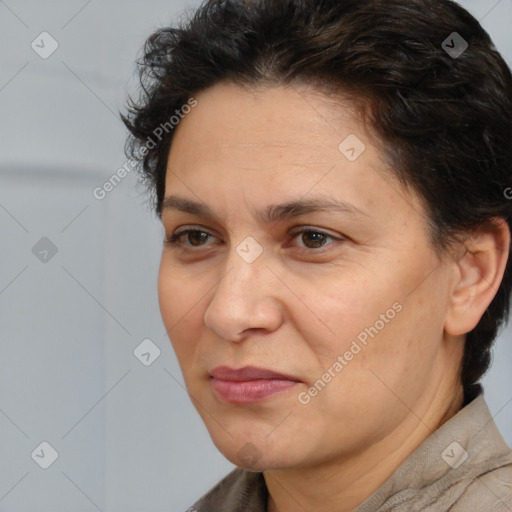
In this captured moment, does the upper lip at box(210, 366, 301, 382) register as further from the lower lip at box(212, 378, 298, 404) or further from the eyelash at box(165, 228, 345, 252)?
the eyelash at box(165, 228, 345, 252)

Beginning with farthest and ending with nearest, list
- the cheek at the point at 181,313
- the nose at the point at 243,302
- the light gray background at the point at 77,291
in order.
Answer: the light gray background at the point at 77,291 < the cheek at the point at 181,313 < the nose at the point at 243,302

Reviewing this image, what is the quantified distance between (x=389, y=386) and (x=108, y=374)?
1072mm

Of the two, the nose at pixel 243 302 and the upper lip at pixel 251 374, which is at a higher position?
the nose at pixel 243 302

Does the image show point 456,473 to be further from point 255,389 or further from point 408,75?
point 408,75

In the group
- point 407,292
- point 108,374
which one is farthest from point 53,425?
point 407,292

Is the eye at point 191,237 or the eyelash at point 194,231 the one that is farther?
the eye at point 191,237

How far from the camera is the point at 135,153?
1.56m

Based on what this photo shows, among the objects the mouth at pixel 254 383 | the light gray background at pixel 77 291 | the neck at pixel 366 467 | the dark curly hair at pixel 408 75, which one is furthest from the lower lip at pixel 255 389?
the light gray background at pixel 77 291

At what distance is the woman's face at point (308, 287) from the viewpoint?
1114mm

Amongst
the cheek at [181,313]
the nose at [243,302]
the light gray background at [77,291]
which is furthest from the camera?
the light gray background at [77,291]

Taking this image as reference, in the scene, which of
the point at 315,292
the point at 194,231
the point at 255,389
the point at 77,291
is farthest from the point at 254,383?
the point at 77,291

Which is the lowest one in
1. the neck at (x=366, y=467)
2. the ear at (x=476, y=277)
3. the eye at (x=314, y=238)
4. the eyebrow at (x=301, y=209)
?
the neck at (x=366, y=467)

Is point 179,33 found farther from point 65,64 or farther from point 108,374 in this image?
point 108,374

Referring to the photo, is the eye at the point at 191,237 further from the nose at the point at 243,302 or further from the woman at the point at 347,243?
the nose at the point at 243,302
